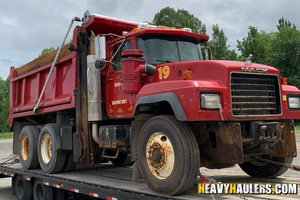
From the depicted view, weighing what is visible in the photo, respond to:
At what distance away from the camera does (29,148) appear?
8.40m

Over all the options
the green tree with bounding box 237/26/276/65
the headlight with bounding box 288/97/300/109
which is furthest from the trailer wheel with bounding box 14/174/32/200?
the green tree with bounding box 237/26/276/65

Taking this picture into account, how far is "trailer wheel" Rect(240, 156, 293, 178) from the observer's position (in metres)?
5.55

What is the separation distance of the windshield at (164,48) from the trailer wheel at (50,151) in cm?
308

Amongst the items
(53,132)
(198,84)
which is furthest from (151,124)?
(53,132)

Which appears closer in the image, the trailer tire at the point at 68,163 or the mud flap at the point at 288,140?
the mud flap at the point at 288,140

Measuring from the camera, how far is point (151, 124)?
4.73 m

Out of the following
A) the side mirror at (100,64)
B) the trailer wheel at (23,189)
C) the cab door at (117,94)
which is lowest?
the trailer wheel at (23,189)

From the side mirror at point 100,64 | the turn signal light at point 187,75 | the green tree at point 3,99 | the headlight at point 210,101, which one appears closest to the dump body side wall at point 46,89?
the side mirror at point 100,64

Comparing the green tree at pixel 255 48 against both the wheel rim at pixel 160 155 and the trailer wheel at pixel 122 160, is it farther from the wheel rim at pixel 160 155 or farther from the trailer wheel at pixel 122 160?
the wheel rim at pixel 160 155

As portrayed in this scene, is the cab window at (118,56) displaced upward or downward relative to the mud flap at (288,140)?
upward

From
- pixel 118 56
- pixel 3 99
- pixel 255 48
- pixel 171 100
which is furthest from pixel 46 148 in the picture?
pixel 3 99

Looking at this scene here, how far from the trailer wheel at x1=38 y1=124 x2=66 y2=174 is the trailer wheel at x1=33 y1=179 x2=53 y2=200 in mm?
323

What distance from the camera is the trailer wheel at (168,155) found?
4.16 m

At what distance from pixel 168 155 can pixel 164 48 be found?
2.17 metres
